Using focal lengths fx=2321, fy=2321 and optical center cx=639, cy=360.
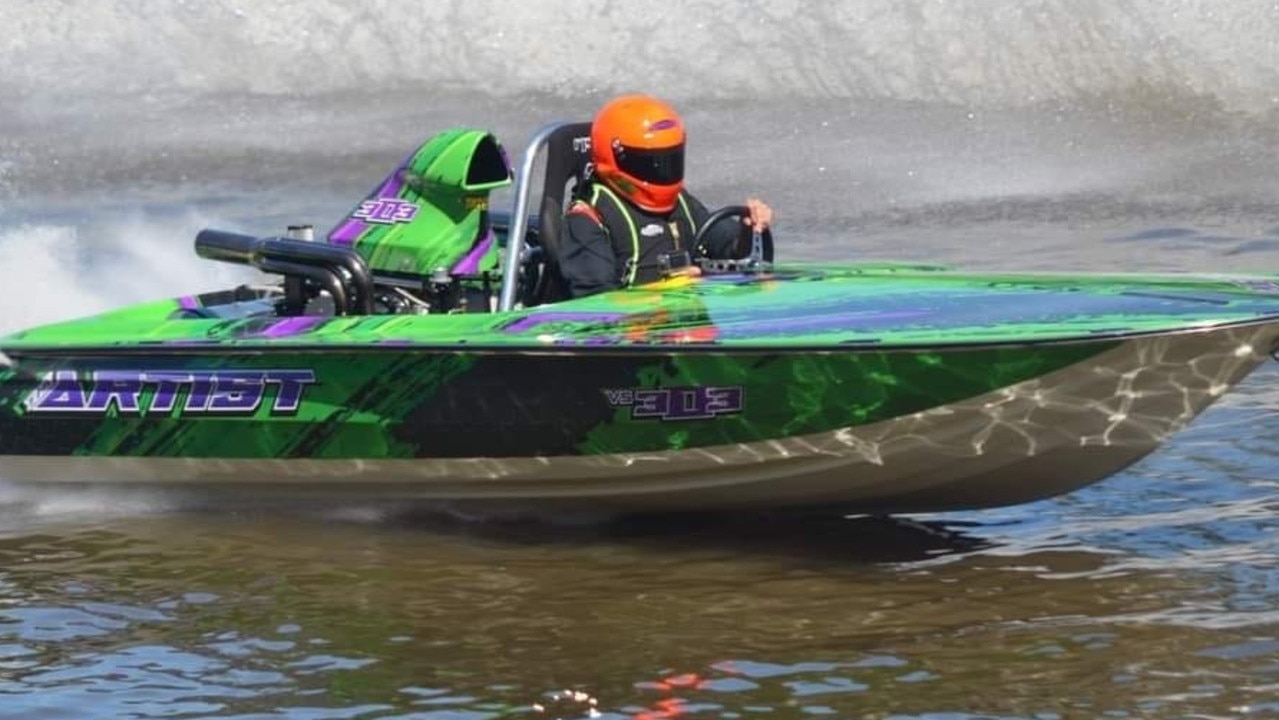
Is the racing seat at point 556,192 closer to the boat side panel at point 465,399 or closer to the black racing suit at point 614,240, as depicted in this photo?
the black racing suit at point 614,240

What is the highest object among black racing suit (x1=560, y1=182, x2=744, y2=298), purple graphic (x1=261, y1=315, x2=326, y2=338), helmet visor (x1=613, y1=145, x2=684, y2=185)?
helmet visor (x1=613, y1=145, x2=684, y2=185)

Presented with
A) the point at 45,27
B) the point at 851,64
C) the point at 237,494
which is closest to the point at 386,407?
the point at 237,494

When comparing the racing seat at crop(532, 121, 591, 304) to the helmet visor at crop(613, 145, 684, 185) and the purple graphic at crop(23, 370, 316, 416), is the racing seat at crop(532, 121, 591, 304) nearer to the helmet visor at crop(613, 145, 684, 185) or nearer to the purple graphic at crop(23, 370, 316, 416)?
the helmet visor at crop(613, 145, 684, 185)

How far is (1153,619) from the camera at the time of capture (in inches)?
260

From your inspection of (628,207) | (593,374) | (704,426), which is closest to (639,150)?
(628,207)

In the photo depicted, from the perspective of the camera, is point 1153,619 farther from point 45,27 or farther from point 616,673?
point 45,27

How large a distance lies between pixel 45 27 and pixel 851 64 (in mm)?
7293

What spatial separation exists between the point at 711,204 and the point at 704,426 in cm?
769

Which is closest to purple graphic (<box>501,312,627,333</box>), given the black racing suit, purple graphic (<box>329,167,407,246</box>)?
the black racing suit

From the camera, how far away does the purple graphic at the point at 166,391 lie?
763 cm

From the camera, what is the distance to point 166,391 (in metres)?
7.84

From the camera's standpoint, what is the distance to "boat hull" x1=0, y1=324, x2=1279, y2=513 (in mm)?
6648

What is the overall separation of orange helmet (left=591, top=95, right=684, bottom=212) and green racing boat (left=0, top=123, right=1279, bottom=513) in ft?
0.72

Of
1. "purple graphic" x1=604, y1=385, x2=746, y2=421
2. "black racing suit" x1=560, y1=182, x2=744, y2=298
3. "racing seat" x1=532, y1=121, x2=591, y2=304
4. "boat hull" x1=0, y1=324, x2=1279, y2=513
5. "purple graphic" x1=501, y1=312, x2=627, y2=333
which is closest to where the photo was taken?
"boat hull" x1=0, y1=324, x2=1279, y2=513
